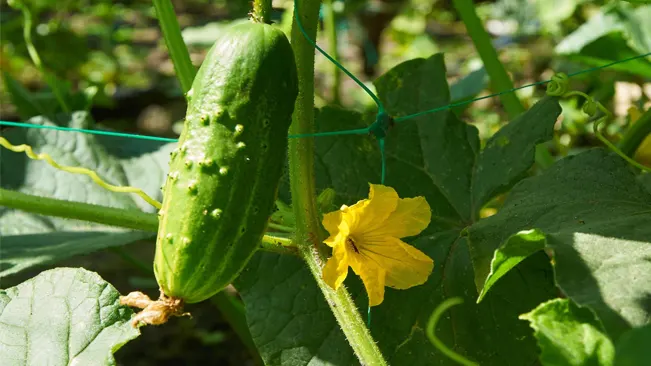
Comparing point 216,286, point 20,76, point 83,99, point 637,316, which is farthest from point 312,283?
point 20,76

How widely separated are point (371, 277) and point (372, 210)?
0.09 meters

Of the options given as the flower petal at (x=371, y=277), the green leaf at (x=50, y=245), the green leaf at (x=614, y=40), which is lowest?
the green leaf at (x=50, y=245)

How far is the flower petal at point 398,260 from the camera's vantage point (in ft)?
3.60

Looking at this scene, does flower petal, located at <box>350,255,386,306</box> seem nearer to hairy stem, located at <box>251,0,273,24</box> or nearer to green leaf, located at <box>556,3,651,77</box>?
hairy stem, located at <box>251,0,273,24</box>

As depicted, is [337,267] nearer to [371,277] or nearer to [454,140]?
[371,277]

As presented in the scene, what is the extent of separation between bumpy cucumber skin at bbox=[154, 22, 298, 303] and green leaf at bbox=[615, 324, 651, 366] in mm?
492

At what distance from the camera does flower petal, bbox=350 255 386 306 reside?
1.07 m

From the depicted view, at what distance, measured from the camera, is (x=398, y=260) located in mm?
1112

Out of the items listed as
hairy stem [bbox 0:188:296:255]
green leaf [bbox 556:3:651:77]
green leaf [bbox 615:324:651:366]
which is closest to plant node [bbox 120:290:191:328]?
hairy stem [bbox 0:188:296:255]

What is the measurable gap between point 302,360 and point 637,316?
563 millimetres

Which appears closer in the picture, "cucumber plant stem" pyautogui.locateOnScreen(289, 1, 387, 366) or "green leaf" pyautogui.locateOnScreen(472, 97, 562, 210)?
"cucumber plant stem" pyautogui.locateOnScreen(289, 1, 387, 366)

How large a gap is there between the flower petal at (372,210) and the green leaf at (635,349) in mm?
455

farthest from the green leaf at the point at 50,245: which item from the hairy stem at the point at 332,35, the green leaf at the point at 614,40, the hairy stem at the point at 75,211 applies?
the green leaf at the point at 614,40

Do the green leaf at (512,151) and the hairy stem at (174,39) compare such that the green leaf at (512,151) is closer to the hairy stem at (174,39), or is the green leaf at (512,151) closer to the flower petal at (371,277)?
the flower petal at (371,277)
